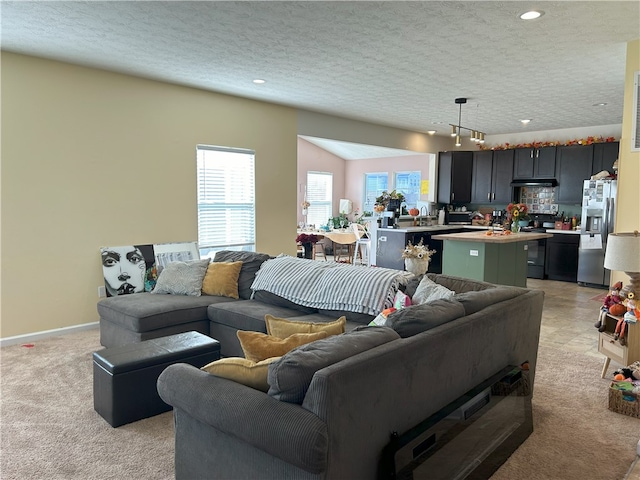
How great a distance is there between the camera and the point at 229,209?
607 centimetres

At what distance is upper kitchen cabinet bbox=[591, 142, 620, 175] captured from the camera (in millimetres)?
7598

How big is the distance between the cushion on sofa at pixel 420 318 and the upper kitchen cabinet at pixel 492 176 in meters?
7.18

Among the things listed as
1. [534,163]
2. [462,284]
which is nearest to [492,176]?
[534,163]

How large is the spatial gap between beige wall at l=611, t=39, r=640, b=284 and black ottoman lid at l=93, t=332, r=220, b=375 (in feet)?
11.1

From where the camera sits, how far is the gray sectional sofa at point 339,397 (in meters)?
1.62

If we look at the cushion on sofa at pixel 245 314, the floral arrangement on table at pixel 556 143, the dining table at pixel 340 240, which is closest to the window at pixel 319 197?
the dining table at pixel 340 240

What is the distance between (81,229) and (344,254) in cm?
693

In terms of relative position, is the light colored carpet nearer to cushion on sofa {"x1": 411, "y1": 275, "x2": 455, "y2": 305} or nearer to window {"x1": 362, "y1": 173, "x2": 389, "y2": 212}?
cushion on sofa {"x1": 411, "y1": 275, "x2": 455, "y2": 305}

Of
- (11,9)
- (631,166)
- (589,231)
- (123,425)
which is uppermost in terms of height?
(11,9)

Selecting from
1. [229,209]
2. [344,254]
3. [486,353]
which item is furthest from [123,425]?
[344,254]

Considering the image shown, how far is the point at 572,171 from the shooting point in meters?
8.06

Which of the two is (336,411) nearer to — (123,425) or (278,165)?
(123,425)

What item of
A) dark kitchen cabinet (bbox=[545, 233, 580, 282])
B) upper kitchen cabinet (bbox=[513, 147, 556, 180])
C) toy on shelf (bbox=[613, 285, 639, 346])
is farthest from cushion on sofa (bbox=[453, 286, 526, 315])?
upper kitchen cabinet (bbox=[513, 147, 556, 180])

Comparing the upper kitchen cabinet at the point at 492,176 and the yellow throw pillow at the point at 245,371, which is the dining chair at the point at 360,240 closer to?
the upper kitchen cabinet at the point at 492,176
